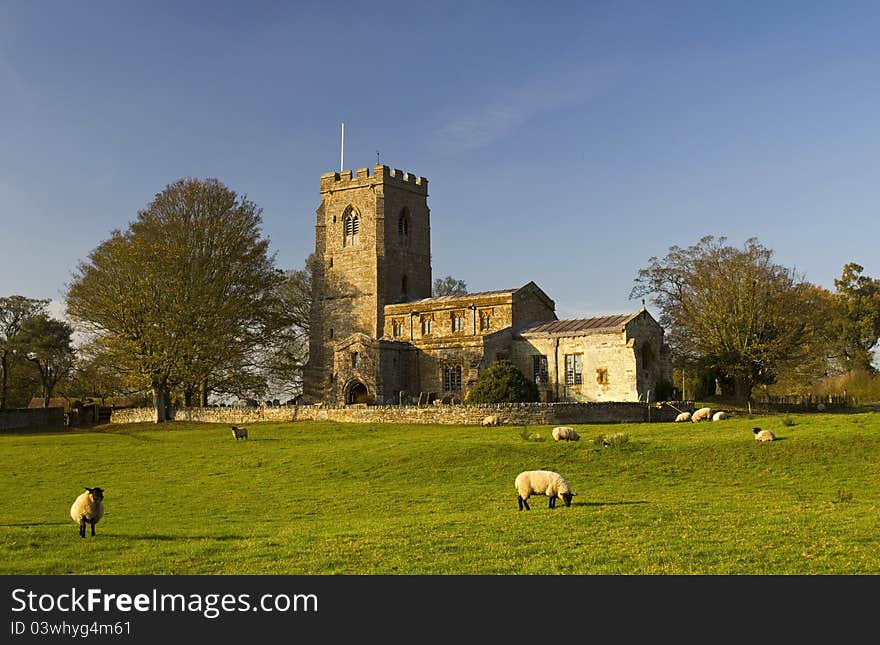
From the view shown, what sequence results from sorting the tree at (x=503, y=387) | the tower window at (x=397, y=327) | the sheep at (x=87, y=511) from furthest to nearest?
the tower window at (x=397, y=327)
the tree at (x=503, y=387)
the sheep at (x=87, y=511)

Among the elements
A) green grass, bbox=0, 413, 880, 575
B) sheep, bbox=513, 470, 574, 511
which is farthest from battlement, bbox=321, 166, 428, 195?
sheep, bbox=513, 470, 574, 511

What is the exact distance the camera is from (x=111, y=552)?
1691cm

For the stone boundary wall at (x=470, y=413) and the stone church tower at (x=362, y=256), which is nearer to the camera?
the stone boundary wall at (x=470, y=413)

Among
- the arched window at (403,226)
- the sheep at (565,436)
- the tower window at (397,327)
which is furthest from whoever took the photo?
the arched window at (403,226)

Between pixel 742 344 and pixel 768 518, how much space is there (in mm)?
45513

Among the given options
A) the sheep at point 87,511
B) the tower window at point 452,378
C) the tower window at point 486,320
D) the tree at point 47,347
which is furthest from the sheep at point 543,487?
the tree at point 47,347

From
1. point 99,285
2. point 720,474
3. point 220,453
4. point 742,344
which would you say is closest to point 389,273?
point 99,285

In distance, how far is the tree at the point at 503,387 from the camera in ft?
166

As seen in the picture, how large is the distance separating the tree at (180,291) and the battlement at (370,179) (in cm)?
1049

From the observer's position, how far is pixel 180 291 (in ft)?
205

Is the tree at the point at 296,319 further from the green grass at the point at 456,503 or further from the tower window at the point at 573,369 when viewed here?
the green grass at the point at 456,503

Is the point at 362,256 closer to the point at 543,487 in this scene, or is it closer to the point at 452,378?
the point at 452,378

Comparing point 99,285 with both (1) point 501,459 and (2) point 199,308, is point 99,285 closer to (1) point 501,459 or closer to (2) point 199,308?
(2) point 199,308

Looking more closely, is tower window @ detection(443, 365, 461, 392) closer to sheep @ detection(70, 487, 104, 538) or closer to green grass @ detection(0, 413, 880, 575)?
green grass @ detection(0, 413, 880, 575)
